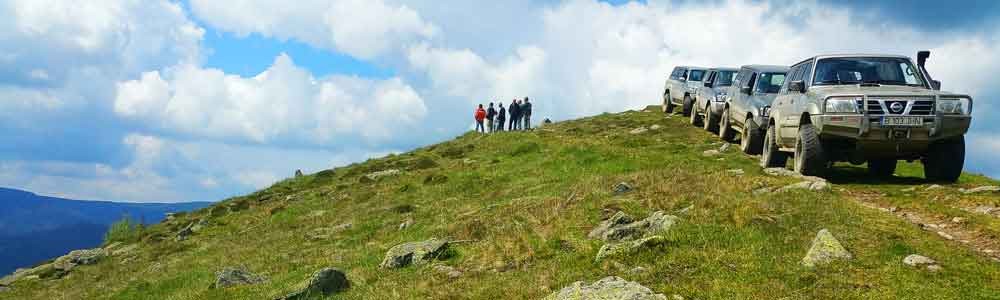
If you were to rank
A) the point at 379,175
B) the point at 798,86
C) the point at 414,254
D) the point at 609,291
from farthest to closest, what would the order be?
1. the point at 379,175
2. the point at 798,86
3. the point at 414,254
4. the point at 609,291

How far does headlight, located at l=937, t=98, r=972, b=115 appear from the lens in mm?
12570

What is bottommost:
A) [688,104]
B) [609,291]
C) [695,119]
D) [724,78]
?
[609,291]

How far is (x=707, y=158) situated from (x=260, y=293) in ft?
41.2

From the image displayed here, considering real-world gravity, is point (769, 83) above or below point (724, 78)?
below

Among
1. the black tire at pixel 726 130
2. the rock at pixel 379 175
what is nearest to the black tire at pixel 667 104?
the black tire at pixel 726 130

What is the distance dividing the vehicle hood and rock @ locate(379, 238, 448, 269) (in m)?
7.42

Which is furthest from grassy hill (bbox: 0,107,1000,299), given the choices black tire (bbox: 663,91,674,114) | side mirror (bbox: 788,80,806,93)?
black tire (bbox: 663,91,674,114)

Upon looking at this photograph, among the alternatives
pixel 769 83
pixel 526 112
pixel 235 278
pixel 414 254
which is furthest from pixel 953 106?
pixel 526 112

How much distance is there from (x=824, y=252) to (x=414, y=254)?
618cm

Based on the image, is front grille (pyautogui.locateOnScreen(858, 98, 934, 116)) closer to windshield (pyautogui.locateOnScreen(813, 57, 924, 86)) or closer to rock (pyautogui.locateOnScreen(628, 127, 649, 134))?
windshield (pyautogui.locateOnScreen(813, 57, 924, 86))

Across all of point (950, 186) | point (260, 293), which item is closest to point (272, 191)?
point (260, 293)

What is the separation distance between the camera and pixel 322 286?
10609 mm

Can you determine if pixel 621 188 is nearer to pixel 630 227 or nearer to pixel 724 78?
pixel 630 227

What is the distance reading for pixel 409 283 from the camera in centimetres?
1002
